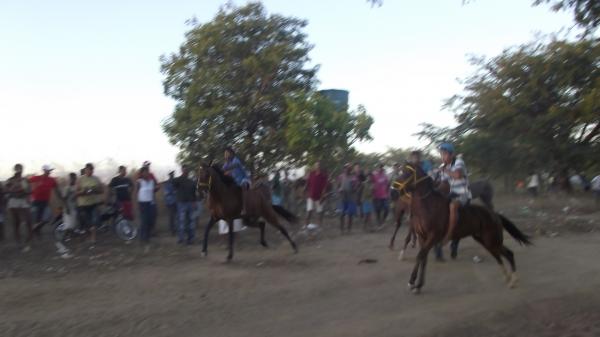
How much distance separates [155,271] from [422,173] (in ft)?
15.8

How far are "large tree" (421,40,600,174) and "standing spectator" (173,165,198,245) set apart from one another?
1656cm

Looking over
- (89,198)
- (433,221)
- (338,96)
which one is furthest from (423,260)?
(338,96)

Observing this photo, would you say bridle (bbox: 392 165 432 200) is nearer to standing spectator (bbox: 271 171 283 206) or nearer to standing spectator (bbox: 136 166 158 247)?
standing spectator (bbox: 136 166 158 247)

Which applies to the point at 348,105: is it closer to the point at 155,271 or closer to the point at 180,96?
the point at 180,96

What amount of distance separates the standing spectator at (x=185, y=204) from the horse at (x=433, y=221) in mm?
5798

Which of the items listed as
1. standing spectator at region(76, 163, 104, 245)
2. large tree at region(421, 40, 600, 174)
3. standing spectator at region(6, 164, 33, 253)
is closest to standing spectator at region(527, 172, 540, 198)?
large tree at region(421, 40, 600, 174)

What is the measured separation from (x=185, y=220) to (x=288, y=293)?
5.34 m

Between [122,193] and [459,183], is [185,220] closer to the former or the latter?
[122,193]

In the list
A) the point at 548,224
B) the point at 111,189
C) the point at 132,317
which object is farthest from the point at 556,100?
the point at 132,317

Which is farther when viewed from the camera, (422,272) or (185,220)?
(185,220)

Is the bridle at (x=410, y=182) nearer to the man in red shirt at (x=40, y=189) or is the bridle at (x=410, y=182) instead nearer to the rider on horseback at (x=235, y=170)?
the rider on horseback at (x=235, y=170)

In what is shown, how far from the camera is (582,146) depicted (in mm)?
24141

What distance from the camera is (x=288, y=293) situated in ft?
25.6

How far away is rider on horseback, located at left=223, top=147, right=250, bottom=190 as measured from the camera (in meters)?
11.0
